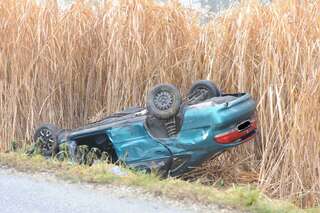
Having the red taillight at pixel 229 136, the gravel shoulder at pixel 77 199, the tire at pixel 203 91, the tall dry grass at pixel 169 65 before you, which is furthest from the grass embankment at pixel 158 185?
the tire at pixel 203 91

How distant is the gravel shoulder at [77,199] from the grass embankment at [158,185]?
101 mm

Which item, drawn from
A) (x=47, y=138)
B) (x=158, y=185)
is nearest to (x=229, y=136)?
(x=158, y=185)

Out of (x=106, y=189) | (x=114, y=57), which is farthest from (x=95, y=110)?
(x=106, y=189)

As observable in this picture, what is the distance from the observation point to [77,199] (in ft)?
17.6

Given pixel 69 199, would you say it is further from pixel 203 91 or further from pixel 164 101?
pixel 203 91

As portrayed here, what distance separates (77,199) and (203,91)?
256cm

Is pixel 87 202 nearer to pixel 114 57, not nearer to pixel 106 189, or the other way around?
pixel 106 189

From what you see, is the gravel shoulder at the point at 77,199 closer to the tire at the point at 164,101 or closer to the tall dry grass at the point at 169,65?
the tire at the point at 164,101

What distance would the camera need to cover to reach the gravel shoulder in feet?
16.9

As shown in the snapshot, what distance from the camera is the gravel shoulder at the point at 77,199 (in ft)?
16.9

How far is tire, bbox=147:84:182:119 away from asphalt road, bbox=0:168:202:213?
1.41m

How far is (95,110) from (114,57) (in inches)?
33.5

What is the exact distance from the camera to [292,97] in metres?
6.95

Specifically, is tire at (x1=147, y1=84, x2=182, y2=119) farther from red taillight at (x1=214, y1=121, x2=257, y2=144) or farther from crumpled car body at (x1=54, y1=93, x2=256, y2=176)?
red taillight at (x1=214, y1=121, x2=257, y2=144)
